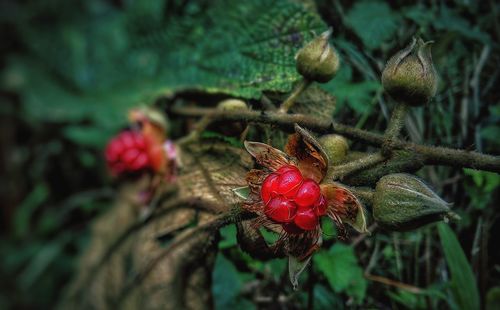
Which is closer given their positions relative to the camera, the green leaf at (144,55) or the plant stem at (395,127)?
the plant stem at (395,127)

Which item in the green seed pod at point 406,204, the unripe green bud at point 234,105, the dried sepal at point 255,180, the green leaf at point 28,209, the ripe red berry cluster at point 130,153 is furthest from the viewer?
the green leaf at point 28,209

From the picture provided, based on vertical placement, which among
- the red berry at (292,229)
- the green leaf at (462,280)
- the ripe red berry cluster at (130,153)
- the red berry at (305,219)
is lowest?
the green leaf at (462,280)

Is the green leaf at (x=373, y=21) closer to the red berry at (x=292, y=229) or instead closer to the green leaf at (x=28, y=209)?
the red berry at (x=292, y=229)

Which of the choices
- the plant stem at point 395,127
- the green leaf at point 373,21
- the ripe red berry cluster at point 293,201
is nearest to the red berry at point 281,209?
the ripe red berry cluster at point 293,201

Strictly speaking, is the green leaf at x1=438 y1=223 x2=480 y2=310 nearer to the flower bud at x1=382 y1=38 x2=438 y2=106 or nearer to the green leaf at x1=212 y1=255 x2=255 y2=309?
the flower bud at x1=382 y1=38 x2=438 y2=106

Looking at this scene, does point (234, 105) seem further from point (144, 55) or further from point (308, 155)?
point (144, 55)
